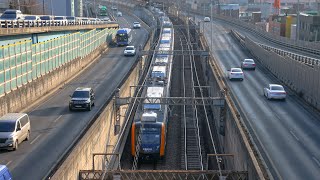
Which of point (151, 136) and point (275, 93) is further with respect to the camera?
point (275, 93)

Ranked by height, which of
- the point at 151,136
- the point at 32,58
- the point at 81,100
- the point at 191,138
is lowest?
the point at 191,138

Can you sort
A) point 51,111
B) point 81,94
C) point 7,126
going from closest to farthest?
1. point 7,126
2. point 51,111
3. point 81,94

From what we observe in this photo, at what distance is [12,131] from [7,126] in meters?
0.37

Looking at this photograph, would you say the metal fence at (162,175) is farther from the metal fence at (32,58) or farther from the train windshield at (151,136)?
the metal fence at (32,58)

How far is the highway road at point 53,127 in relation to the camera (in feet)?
73.1

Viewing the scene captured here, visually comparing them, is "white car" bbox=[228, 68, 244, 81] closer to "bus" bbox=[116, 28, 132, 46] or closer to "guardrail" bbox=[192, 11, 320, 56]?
"guardrail" bbox=[192, 11, 320, 56]

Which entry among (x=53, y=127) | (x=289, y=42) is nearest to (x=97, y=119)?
(x=53, y=127)

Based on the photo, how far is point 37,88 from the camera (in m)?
37.2

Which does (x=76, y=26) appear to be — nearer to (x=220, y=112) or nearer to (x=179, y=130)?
(x=179, y=130)

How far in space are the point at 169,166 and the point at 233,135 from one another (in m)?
5.02

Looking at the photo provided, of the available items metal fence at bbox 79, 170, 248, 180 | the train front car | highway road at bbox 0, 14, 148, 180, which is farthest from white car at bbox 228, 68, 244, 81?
metal fence at bbox 79, 170, 248, 180

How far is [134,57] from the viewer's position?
224 ft

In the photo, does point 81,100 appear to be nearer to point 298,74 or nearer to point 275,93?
point 275,93

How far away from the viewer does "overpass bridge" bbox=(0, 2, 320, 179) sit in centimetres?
2253
